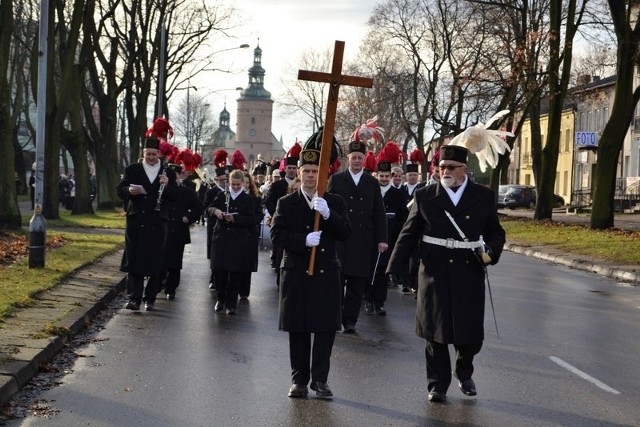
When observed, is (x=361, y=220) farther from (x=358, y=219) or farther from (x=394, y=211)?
(x=394, y=211)

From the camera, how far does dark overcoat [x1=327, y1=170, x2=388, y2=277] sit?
1266 centimetres

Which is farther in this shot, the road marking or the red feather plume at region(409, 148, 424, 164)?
the red feather plume at region(409, 148, 424, 164)

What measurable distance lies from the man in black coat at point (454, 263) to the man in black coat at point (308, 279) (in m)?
0.60

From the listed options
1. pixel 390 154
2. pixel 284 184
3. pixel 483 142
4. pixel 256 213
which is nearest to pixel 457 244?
pixel 483 142

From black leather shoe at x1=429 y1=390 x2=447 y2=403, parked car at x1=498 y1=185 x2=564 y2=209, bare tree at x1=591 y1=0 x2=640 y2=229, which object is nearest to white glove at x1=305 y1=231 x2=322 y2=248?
black leather shoe at x1=429 y1=390 x2=447 y2=403

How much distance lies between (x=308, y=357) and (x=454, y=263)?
1220 mm

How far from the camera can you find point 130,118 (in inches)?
1896

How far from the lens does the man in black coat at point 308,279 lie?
8.38m

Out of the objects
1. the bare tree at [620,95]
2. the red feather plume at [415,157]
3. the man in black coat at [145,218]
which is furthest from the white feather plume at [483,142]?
the bare tree at [620,95]

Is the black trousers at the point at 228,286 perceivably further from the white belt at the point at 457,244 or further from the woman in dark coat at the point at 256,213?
the white belt at the point at 457,244

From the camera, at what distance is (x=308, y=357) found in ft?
27.9

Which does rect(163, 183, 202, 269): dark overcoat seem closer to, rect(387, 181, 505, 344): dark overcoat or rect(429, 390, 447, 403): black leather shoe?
→ rect(387, 181, 505, 344): dark overcoat

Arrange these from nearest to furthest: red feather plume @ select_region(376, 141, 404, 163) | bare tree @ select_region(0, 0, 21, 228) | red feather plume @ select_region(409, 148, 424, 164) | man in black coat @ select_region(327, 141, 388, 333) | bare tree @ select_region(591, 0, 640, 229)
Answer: man in black coat @ select_region(327, 141, 388, 333) → red feather plume @ select_region(376, 141, 404, 163) → red feather plume @ select_region(409, 148, 424, 164) → bare tree @ select_region(0, 0, 21, 228) → bare tree @ select_region(591, 0, 640, 229)

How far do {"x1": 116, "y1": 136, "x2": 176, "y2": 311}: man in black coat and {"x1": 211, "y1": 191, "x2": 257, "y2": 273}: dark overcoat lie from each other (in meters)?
0.66
